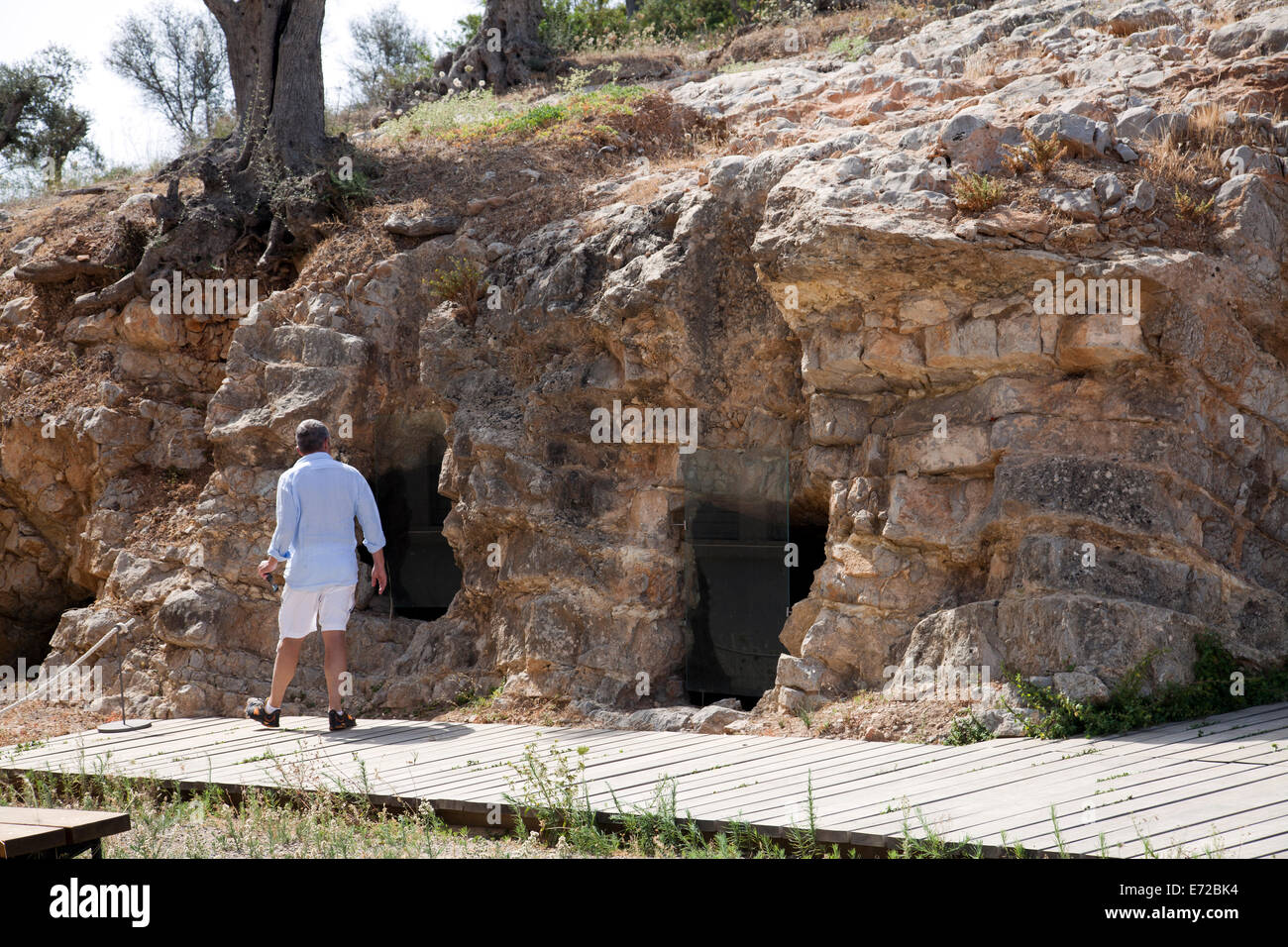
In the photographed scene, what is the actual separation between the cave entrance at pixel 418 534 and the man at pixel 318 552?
2.86 meters

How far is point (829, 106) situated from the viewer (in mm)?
11312

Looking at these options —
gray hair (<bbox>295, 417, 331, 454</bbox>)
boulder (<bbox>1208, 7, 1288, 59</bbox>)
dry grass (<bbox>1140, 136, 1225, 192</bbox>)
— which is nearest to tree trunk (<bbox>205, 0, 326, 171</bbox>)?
gray hair (<bbox>295, 417, 331, 454</bbox>)

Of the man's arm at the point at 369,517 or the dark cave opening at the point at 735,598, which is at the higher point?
the man's arm at the point at 369,517

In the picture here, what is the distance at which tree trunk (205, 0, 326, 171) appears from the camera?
13.4 metres

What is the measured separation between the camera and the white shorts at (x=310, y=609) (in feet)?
24.1

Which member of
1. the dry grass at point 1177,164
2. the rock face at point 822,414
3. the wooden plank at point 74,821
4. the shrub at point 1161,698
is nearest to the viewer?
the wooden plank at point 74,821

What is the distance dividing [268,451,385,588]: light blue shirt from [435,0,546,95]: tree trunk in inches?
466

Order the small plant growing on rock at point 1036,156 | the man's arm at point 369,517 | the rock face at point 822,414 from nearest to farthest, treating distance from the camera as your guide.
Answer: the rock face at point 822,414
the man's arm at point 369,517
the small plant growing on rock at point 1036,156

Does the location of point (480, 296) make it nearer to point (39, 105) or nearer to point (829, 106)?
point (829, 106)

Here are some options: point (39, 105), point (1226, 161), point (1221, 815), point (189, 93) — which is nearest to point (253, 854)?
point (1221, 815)

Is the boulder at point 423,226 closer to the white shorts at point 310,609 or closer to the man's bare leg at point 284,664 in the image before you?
the white shorts at point 310,609

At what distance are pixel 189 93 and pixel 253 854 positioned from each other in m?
29.0

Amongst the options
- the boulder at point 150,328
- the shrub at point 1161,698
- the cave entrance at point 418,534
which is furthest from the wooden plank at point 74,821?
the boulder at point 150,328

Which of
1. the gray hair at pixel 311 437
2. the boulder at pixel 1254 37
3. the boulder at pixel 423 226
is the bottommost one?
the gray hair at pixel 311 437
